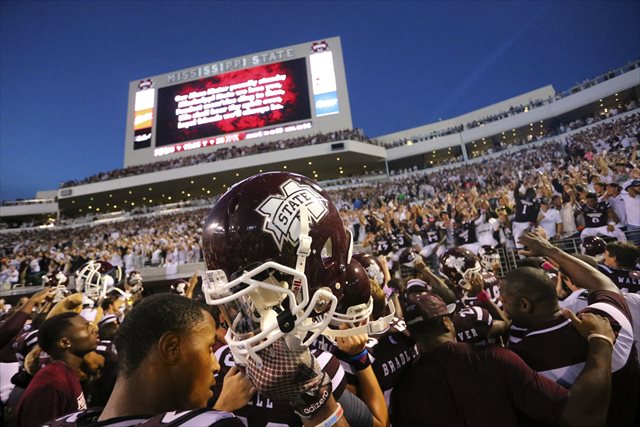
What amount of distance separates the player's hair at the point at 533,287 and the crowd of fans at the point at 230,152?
28741 millimetres

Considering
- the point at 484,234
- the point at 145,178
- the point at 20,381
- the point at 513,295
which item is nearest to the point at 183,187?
the point at 145,178

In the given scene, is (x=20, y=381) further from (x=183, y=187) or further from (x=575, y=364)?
(x=183, y=187)

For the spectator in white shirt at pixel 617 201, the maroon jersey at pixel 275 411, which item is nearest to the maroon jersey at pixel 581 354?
the maroon jersey at pixel 275 411

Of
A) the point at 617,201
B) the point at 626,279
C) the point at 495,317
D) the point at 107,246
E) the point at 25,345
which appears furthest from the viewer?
the point at 107,246

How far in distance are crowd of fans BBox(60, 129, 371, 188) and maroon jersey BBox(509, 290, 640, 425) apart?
2892 cm

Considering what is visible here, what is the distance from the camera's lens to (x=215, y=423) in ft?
3.18

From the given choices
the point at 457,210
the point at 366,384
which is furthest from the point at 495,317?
the point at 457,210

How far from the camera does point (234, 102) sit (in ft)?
114

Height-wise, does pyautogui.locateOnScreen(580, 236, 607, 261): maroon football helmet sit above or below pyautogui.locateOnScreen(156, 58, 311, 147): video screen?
below

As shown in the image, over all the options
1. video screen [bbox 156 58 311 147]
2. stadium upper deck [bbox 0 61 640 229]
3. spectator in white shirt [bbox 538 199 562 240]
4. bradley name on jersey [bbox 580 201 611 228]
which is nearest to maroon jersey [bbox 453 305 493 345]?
bradley name on jersey [bbox 580 201 611 228]

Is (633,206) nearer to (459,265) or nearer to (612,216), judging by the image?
(612,216)

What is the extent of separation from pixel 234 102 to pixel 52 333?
3512cm

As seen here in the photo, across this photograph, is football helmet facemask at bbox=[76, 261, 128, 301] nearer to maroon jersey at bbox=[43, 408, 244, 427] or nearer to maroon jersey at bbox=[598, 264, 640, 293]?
maroon jersey at bbox=[43, 408, 244, 427]

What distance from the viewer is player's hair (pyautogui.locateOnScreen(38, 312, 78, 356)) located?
2506 millimetres
